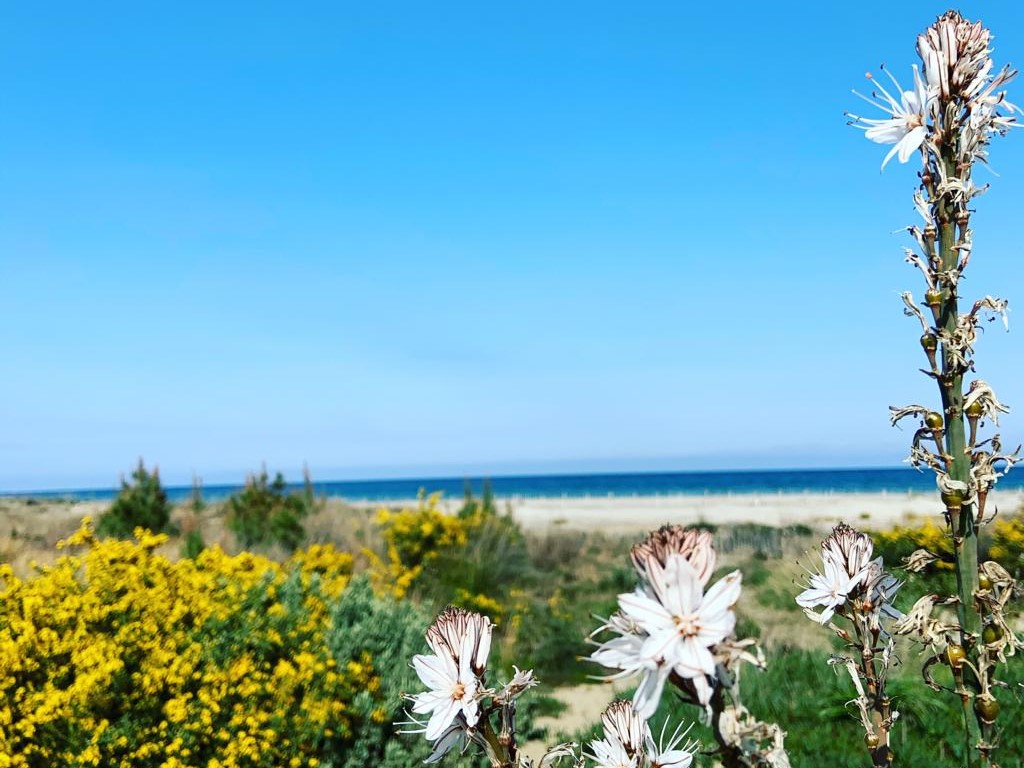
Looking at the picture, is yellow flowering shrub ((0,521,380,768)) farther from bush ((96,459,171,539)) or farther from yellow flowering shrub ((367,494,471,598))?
bush ((96,459,171,539))

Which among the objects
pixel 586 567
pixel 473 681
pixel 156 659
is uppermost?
pixel 473 681

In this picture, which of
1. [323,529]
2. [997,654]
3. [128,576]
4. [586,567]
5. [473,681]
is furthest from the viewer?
[586,567]

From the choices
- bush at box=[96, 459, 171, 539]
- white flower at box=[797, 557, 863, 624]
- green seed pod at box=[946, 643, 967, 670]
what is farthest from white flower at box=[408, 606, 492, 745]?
bush at box=[96, 459, 171, 539]

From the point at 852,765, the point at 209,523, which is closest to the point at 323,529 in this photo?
the point at 209,523

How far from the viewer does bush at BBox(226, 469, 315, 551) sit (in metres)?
15.2

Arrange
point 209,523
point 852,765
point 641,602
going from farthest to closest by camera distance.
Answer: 1. point 209,523
2. point 852,765
3. point 641,602

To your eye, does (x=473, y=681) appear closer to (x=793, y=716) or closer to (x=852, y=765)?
(x=852, y=765)

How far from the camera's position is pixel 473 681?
5.43ft

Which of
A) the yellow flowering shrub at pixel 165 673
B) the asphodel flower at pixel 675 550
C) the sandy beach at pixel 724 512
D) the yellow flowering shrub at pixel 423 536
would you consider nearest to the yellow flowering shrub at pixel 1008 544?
the yellow flowering shrub at pixel 423 536

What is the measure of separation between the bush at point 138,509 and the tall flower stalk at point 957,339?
1543 centimetres

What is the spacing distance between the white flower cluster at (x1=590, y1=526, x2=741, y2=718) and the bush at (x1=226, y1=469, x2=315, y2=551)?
13.2 meters

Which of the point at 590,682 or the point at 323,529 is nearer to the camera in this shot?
the point at 590,682

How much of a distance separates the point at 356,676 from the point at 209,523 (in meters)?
15.1

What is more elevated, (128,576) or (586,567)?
(128,576)
